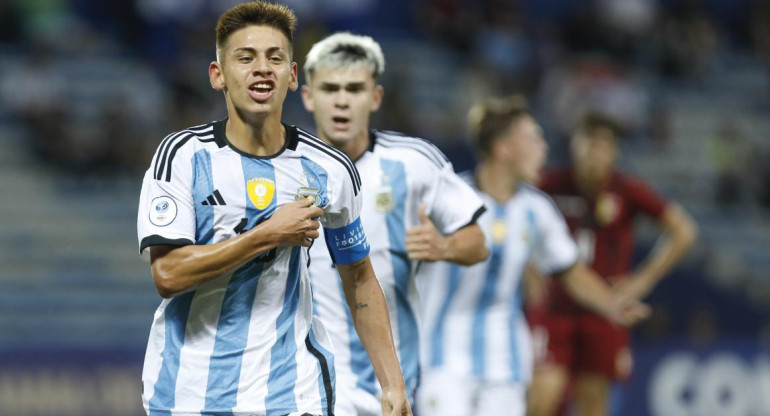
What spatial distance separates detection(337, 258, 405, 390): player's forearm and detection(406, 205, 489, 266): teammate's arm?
0.88 metres

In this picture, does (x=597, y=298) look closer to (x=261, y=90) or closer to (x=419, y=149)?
(x=419, y=149)

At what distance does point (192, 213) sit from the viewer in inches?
158

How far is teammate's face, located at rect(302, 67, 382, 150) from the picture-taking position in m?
5.70

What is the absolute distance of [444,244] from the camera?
5.52 meters

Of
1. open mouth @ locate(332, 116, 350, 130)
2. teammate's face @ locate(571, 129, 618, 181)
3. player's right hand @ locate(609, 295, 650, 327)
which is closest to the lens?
open mouth @ locate(332, 116, 350, 130)

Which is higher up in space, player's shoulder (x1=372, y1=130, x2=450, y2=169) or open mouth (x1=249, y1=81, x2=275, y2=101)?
open mouth (x1=249, y1=81, x2=275, y2=101)

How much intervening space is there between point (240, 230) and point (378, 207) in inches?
65.3

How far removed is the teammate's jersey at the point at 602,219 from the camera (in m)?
9.16

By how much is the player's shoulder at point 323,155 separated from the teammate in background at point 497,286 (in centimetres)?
305

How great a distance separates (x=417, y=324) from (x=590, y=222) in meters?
3.69

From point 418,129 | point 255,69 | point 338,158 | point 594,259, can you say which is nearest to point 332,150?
point 338,158

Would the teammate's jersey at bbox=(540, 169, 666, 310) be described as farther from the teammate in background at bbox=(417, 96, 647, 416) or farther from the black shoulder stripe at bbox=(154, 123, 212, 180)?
the black shoulder stripe at bbox=(154, 123, 212, 180)

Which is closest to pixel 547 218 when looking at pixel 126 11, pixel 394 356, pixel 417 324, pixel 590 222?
pixel 590 222

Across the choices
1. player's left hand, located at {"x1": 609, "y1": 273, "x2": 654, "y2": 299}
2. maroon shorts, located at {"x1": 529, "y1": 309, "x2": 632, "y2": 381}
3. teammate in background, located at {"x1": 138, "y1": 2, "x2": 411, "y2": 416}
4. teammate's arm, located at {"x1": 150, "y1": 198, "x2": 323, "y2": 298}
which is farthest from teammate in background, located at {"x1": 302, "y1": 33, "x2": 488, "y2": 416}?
maroon shorts, located at {"x1": 529, "y1": 309, "x2": 632, "y2": 381}
